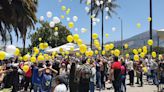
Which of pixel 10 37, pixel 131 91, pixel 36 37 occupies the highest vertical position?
pixel 36 37

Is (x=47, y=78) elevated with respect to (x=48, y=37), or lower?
lower

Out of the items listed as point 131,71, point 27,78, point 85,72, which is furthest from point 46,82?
point 131,71

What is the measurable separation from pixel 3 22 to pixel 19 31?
4.48 ft

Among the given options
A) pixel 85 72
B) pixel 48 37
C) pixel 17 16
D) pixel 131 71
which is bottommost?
pixel 85 72

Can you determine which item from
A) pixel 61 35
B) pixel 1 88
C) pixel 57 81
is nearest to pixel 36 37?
pixel 61 35

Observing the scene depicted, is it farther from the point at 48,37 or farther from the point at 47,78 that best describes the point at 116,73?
the point at 48,37

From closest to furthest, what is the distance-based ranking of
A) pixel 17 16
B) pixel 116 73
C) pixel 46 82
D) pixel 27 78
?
1. pixel 46 82
2. pixel 116 73
3. pixel 27 78
4. pixel 17 16

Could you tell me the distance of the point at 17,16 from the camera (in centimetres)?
2730

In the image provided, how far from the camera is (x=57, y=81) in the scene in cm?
934

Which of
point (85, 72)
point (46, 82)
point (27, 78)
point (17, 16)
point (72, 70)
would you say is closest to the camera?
point (46, 82)

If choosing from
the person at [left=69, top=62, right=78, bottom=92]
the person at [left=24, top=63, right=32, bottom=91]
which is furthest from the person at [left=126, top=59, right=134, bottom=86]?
the person at [left=69, top=62, right=78, bottom=92]

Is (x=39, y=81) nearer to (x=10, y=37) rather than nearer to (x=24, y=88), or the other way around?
(x=24, y=88)

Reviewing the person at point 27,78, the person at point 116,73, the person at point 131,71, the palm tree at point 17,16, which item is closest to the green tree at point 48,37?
the palm tree at point 17,16

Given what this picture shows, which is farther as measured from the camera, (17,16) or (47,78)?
(17,16)
